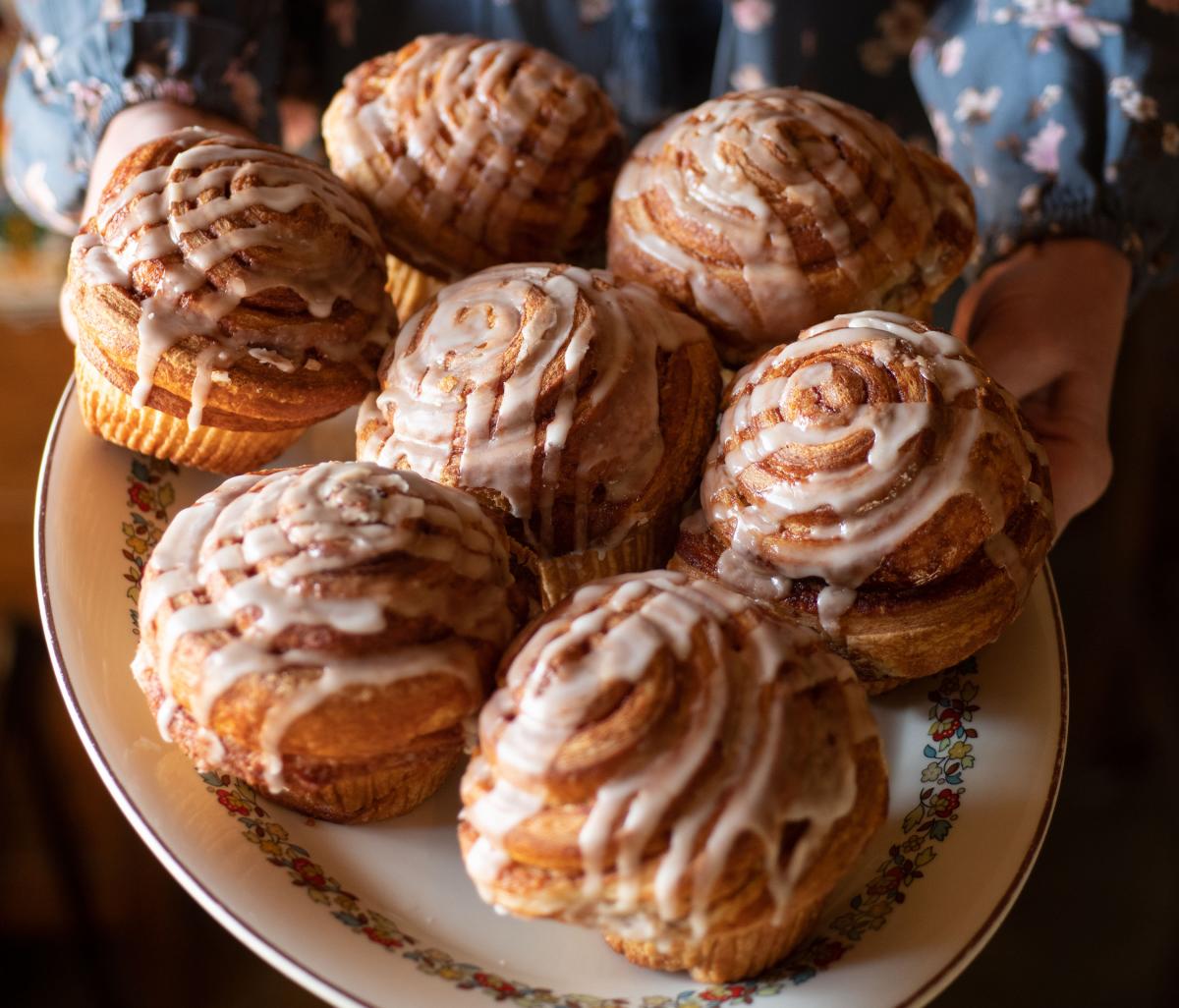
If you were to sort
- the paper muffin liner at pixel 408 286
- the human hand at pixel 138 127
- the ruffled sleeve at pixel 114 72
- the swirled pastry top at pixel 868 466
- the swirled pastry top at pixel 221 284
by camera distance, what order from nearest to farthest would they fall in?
1. the swirled pastry top at pixel 868 466
2. the swirled pastry top at pixel 221 284
3. the paper muffin liner at pixel 408 286
4. the human hand at pixel 138 127
5. the ruffled sleeve at pixel 114 72

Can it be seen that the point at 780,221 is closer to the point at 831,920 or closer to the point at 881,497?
the point at 881,497

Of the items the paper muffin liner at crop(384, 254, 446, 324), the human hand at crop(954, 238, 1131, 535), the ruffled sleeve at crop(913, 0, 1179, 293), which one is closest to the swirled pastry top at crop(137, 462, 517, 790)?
the paper muffin liner at crop(384, 254, 446, 324)

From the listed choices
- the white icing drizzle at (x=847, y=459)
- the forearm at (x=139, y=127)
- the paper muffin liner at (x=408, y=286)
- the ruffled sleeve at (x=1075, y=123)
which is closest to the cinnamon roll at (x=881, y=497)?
the white icing drizzle at (x=847, y=459)

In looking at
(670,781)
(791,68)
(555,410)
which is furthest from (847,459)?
(791,68)

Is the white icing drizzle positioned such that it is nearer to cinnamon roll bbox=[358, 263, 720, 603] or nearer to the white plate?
cinnamon roll bbox=[358, 263, 720, 603]

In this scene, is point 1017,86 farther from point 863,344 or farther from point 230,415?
point 230,415

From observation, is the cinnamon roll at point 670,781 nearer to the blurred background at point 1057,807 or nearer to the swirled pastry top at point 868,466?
the swirled pastry top at point 868,466
